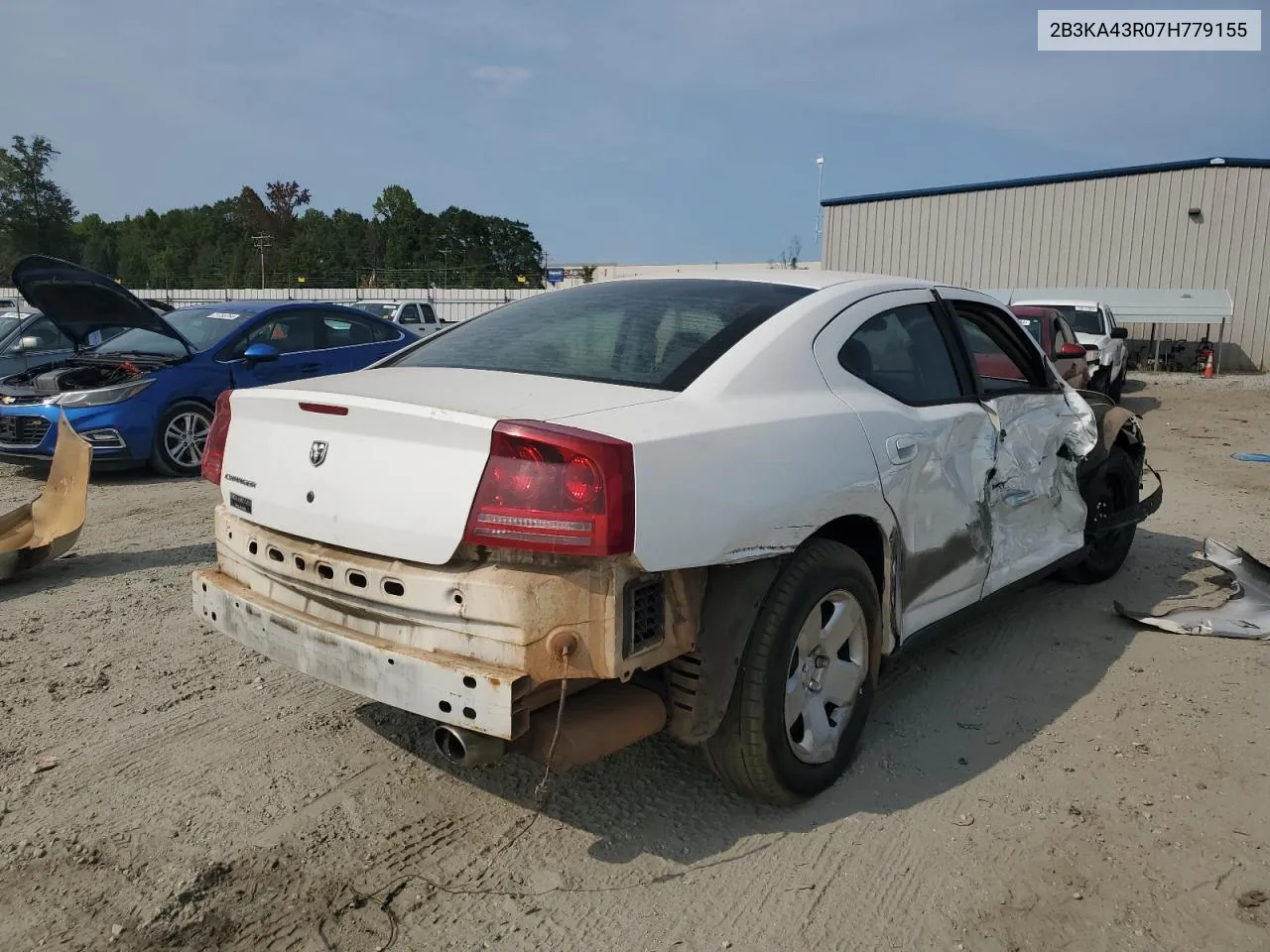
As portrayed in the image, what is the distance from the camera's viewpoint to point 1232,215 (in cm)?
2397

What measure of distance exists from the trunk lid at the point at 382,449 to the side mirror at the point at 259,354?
5.98m

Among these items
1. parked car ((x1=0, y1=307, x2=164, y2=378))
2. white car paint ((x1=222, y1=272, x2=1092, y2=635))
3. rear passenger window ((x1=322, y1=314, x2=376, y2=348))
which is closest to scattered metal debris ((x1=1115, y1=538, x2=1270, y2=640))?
white car paint ((x1=222, y1=272, x2=1092, y2=635))

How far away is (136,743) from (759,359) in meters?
2.56

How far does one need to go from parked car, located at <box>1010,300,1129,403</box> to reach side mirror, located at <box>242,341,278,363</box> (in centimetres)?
1146

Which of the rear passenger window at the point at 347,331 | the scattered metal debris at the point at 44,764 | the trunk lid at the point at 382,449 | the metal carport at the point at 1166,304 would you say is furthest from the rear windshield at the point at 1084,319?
the scattered metal debris at the point at 44,764

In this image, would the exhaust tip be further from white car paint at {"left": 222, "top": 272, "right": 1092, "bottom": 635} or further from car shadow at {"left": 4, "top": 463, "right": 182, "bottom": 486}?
car shadow at {"left": 4, "top": 463, "right": 182, "bottom": 486}

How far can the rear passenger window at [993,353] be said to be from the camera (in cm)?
425

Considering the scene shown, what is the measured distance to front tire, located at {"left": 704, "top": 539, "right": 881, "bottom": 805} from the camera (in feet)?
9.12

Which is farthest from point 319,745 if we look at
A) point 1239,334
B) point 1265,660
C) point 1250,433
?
point 1239,334

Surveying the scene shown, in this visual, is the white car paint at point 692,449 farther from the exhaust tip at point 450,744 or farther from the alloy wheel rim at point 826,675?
the exhaust tip at point 450,744

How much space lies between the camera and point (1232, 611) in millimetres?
4809

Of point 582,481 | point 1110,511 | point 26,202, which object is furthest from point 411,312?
point 26,202

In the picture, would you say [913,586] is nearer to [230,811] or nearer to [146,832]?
[230,811]

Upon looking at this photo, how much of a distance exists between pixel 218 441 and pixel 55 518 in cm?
317
